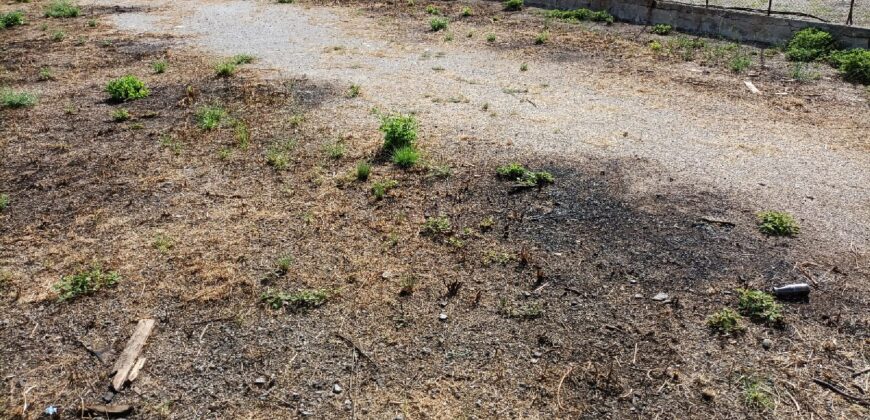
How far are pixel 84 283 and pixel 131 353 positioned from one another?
1.09m

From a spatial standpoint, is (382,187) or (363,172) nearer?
(382,187)

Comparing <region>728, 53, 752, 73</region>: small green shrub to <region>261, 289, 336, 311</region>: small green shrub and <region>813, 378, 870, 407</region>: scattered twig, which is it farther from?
<region>261, 289, 336, 311</region>: small green shrub

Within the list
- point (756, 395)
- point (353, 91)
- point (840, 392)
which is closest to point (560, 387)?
point (756, 395)

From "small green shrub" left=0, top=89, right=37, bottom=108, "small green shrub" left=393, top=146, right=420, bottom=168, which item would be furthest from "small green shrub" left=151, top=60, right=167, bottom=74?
"small green shrub" left=393, top=146, right=420, bottom=168

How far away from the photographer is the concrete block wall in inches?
411

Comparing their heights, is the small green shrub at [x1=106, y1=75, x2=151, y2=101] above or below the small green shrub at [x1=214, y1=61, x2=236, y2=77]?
below

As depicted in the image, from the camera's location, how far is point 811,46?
10.4 metres

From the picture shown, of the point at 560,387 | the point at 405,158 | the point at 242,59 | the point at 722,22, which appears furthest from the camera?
the point at 722,22

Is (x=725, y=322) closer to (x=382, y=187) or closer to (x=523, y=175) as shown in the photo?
(x=523, y=175)

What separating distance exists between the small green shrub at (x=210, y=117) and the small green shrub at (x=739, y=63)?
8110mm

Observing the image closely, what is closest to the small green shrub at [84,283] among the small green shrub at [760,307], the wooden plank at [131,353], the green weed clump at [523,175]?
the wooden plank at [131,353]

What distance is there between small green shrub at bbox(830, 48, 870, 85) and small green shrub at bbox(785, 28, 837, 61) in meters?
0.55

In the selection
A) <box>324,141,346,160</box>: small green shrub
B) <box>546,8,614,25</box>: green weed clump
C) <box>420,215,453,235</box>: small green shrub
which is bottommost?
<box>420,215,453,235</box>: small green shrub

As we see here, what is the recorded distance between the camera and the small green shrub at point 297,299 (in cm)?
463
